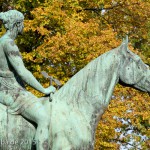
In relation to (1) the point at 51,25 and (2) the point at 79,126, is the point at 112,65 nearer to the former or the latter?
(2) the point at 79,126

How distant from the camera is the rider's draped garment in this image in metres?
7.47

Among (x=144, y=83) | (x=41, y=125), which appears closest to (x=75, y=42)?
(x=144, y=83)

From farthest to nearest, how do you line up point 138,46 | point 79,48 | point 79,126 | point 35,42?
point 138,46
point 35,42
point 79,48
point 79,126

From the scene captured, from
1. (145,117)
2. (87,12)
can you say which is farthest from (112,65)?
(87,12)

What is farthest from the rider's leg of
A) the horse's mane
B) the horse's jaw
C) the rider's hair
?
the horse's jaw

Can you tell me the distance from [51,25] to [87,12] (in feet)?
7.10

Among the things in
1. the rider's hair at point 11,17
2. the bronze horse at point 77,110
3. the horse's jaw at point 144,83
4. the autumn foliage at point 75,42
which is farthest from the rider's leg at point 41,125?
the autumn foliage at point 75,42

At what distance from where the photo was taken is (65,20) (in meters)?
18.0

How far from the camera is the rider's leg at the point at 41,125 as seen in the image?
7.30m

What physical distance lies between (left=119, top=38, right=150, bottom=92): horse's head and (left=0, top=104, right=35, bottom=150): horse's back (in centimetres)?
143

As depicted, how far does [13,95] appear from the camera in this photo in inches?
296

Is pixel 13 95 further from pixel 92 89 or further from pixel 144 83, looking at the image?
pixel 144 83

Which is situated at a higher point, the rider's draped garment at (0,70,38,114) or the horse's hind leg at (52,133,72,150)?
the rider's draped garment at (0,70,38,114)

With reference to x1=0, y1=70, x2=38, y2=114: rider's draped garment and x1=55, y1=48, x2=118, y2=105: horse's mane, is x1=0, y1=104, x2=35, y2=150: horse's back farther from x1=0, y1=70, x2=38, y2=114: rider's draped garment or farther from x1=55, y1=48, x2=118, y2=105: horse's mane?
x1=55, y1=48, x2=118, y2=105: horse's mane
